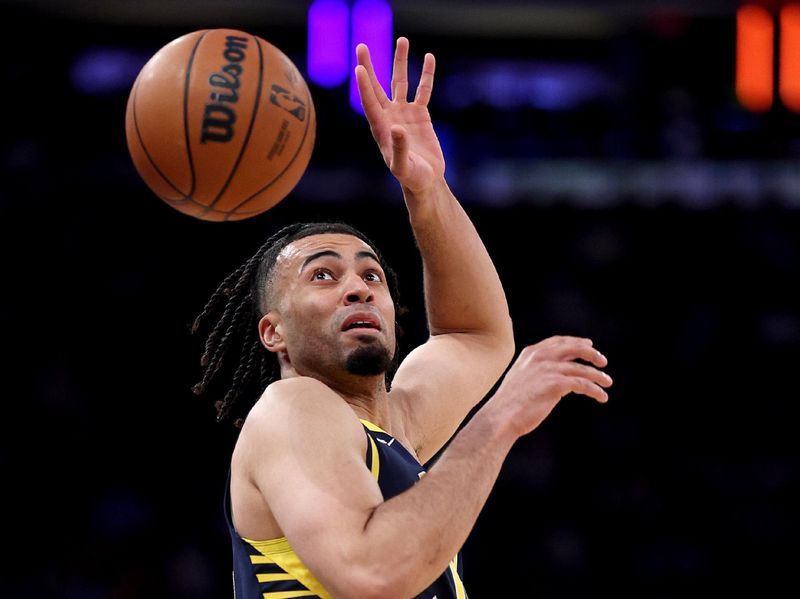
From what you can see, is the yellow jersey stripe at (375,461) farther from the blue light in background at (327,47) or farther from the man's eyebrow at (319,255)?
the blue light in background at (327,47)

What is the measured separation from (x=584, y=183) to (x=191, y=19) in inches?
163

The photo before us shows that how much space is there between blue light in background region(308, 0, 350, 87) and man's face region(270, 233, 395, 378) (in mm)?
7178

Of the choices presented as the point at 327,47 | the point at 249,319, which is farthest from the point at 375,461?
the point at 327,47

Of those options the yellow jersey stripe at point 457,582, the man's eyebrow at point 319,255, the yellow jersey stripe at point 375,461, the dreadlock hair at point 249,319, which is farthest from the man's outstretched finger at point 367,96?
the yellow jersey stripe at point 457,582

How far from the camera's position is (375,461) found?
273cm

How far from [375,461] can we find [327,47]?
7931 mm

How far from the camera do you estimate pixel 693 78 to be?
36.2ft

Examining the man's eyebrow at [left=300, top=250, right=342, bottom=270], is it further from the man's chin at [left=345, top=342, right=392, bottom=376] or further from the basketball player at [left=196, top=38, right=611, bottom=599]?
the man's chin at [left=345, top=342, right=392, bottom=376]

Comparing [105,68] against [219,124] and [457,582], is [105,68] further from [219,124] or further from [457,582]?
[457,582]

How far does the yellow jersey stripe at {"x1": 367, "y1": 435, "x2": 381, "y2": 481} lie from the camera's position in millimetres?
2713

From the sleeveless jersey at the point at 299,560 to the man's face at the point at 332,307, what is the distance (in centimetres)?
19

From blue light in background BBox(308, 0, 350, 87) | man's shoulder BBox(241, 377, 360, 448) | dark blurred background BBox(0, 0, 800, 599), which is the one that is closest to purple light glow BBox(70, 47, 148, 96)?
dark blurred background BBox(0, 0, 800, 599)

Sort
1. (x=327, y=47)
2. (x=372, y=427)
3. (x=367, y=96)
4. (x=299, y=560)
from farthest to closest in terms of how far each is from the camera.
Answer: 1. (x=327, y=47)
2. (x=367, y=96)
3. (x=372, y=427)
4. (x=299, y=560)

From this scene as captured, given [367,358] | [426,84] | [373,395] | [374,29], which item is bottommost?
[373,395]
